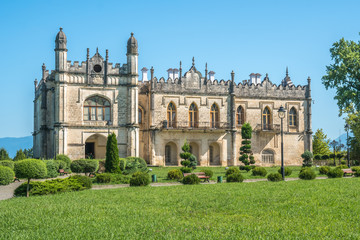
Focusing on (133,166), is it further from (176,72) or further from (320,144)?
(320,144)

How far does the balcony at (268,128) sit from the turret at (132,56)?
13.9 meters

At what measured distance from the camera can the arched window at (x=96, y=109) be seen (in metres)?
39.4

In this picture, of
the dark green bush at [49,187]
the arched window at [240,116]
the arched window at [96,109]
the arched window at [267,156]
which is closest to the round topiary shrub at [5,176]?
the dark green bush at [49,187]

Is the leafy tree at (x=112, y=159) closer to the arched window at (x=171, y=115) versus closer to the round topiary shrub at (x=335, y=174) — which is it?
the round topiary shrub at (x=335, y=174)

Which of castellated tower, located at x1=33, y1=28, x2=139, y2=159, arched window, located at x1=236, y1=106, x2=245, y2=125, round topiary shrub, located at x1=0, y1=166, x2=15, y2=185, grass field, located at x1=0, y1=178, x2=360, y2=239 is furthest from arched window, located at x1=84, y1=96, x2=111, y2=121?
grass field, located at x1=0, y1=178, x2=360, y2=239

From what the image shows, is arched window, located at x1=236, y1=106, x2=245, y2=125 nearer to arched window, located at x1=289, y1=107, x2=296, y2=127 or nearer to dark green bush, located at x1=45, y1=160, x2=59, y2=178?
arched window, located at x1=289, y1=107, x2=296, y2=127

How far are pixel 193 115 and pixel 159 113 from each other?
3.54 metres

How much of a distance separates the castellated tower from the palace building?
85mm

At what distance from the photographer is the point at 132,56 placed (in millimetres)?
39625

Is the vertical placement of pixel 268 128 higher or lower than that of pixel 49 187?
higher

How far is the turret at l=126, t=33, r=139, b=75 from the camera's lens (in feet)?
130

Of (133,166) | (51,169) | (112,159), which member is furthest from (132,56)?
(112,159)

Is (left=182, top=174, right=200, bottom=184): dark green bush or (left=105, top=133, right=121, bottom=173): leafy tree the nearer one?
(left=182, top=174, right=200, bottom=184): dark green bush

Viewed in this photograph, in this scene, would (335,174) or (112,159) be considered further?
(112,159)
